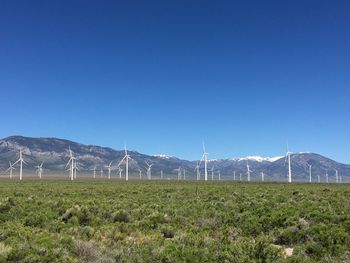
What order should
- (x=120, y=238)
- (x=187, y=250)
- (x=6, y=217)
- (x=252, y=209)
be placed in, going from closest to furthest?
1. (x=187, y=250)
2. (x=120, y=238)
3. (x=6, y=217)
4. (x=252, y=209)

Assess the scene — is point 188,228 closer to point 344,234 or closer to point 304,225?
point 304,225

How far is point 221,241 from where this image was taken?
14281 millimetres

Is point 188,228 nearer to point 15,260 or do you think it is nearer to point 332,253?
point 332,253

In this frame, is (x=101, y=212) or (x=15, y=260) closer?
(x=15, y=260)

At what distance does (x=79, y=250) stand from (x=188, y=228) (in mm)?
6135

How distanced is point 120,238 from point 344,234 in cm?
751

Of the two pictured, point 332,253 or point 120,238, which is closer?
point 332,253

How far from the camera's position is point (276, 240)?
15.9 m

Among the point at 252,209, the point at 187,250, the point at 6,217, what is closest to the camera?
the point at 187,250

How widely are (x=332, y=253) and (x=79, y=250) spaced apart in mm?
7311

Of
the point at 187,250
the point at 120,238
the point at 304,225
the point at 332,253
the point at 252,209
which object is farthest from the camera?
the point at 252,209

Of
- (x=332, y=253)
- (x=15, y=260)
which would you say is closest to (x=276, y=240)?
(x=332, y=253)

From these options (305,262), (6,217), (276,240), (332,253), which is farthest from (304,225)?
(6,217)

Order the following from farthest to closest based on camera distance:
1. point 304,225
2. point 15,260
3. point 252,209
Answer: point 252,209, point 304,225, point 15,260
